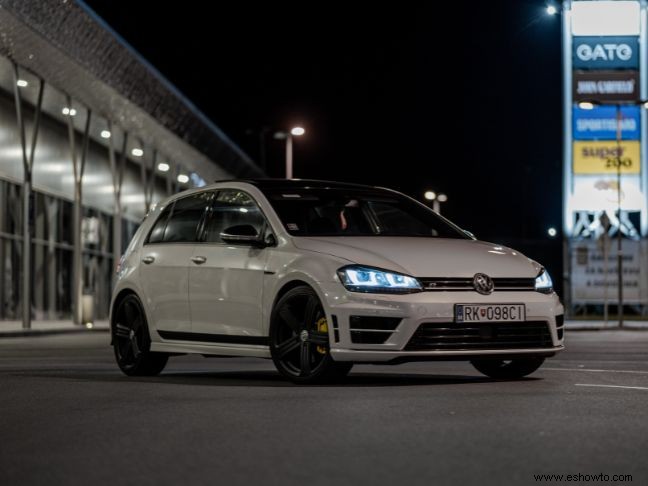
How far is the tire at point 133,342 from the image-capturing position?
12430 millimetres

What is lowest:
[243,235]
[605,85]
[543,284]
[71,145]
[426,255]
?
[543,284]

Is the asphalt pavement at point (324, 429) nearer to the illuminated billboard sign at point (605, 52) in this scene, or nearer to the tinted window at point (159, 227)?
the tinted window at point (159, 227)

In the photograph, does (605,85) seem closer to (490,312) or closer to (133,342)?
(133,342)

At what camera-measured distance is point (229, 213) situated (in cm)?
1216

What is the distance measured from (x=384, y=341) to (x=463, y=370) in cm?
282

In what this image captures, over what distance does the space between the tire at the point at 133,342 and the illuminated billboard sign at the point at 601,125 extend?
38.0 meters

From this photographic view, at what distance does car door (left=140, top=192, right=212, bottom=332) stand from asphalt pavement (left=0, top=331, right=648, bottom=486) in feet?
→ 1.80

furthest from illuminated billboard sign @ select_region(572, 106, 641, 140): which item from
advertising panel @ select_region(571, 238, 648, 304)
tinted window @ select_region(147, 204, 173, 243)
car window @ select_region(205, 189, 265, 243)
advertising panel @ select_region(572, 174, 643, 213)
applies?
car window @ select_region(205, 189, 265, 243)

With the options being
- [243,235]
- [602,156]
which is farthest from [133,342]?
[602,156]

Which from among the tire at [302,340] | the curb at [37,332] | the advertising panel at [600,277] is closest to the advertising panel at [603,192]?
the advertising panel at [600,277]

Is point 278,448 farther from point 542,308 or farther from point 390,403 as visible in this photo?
point 542,308

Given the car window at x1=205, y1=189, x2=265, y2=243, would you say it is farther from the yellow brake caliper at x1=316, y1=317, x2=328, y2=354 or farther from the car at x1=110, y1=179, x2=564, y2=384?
the yellow brake caliper at x1=316, y1=317, x2=328, y2=354

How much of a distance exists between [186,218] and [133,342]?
1.22 meters

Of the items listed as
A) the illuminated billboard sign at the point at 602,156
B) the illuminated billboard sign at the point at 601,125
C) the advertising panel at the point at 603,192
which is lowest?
the advertising panel at the point at 603,192
